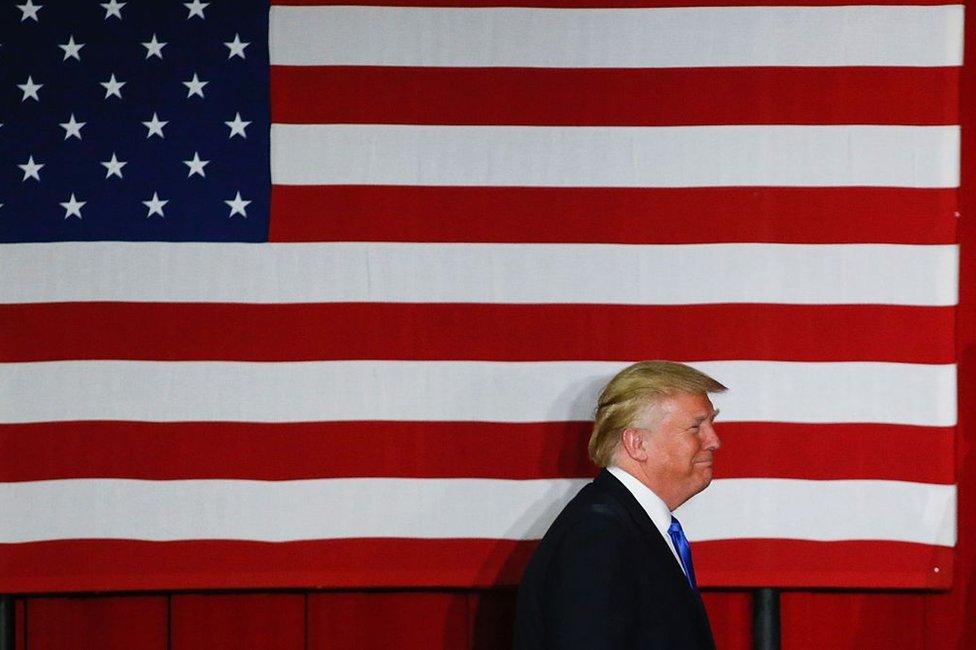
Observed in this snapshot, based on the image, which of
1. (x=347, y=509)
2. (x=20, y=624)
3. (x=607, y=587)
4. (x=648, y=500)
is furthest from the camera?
(x=20, y=624)

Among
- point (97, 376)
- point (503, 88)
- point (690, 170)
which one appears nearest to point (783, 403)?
point (690, 170)

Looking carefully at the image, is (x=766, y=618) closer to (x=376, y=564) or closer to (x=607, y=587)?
(x=376, y=564)

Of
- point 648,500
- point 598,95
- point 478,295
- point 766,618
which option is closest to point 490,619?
point 766,618

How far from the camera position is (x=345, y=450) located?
131 inches

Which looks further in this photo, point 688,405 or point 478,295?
point 478,295

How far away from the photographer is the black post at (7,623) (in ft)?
11.1

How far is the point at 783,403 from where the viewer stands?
3322mm

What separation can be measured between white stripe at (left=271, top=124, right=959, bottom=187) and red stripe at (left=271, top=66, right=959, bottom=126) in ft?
0.09

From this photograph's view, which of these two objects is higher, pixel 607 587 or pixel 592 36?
pixel 592 36

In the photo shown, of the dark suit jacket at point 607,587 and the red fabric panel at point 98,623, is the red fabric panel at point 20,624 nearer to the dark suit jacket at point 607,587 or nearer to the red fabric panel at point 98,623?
the red fabric panel at point 98,623

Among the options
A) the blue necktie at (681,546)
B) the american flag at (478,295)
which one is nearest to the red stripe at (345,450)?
the american flag at (478,295)

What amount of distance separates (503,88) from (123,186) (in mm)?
1065

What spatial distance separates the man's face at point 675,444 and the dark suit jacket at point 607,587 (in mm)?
112

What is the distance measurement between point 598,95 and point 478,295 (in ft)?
2.08
